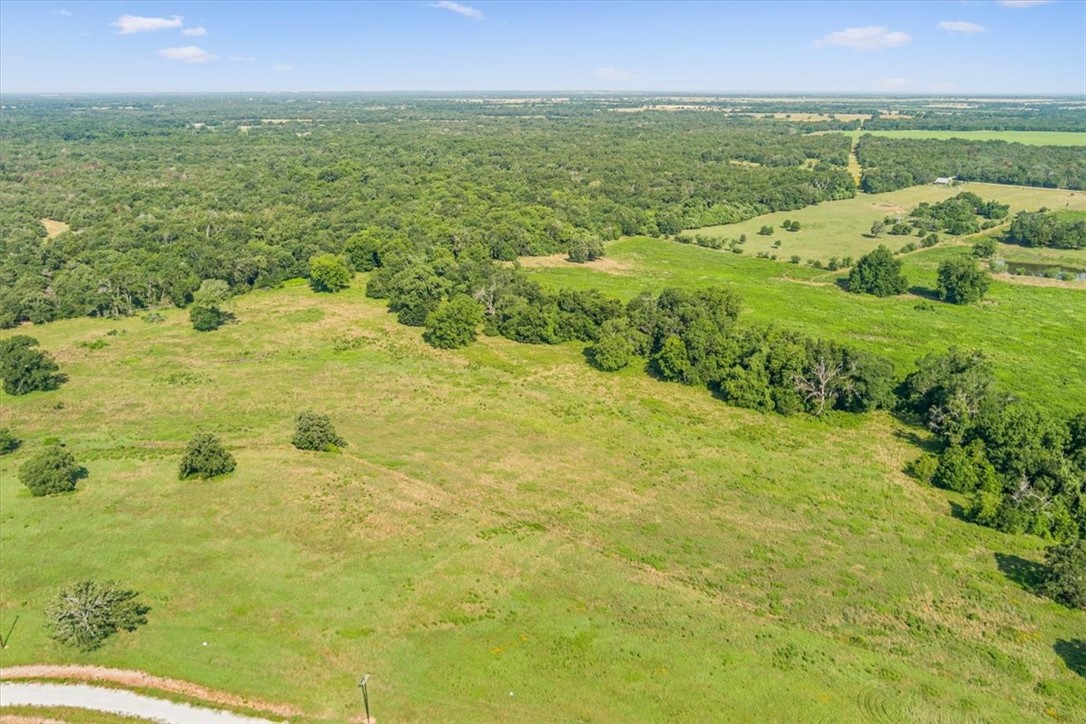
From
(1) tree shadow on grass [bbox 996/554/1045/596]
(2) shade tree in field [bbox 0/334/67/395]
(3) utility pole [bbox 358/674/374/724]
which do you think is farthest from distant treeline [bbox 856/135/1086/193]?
(3) utility pole [bbox 358/674/374/724]

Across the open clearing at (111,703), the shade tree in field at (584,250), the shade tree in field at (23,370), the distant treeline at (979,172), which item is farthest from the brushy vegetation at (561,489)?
the distant treeline at (979,172)

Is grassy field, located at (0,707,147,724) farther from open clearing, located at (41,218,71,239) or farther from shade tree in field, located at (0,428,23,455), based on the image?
open clearing, located at (41,218,71,239)

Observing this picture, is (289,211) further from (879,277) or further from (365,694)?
(365,694)

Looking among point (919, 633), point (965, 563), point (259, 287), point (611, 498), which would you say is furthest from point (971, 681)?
point (259, 287)

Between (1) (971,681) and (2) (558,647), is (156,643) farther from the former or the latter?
(1) (971,681)

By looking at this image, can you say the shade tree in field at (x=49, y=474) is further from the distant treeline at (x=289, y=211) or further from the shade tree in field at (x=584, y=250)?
the shade tree in field at (x=584, y=250)
